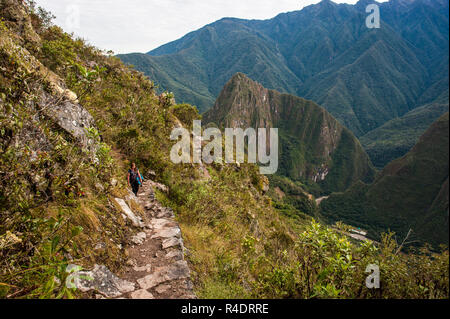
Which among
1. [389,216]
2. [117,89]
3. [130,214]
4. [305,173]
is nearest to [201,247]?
[130,214]

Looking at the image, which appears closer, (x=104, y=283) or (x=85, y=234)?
(x=104, y=283)

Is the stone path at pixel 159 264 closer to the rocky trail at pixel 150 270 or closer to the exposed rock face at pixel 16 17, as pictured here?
the rocky trail at pixel 150 270

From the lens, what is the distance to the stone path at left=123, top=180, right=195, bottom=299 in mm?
3635

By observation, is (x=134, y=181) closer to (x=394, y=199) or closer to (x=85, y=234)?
(x=85, y=234)

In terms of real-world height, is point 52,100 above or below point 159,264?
above

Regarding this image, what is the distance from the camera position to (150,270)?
13.5 feet

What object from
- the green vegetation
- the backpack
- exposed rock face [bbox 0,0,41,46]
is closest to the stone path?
the green vegetation

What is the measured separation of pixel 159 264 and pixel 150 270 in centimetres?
25

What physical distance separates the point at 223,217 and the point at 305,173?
207m

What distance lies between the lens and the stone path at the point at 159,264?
363cm

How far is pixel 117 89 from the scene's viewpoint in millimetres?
12453

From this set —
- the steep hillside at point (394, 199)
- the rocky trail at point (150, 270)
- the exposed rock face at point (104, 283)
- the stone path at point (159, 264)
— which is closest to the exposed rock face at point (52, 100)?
the rocky trail at point (150, 270)

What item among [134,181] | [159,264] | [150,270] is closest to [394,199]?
[134,181]

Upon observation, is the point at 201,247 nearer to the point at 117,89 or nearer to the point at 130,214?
the point at 130,214
